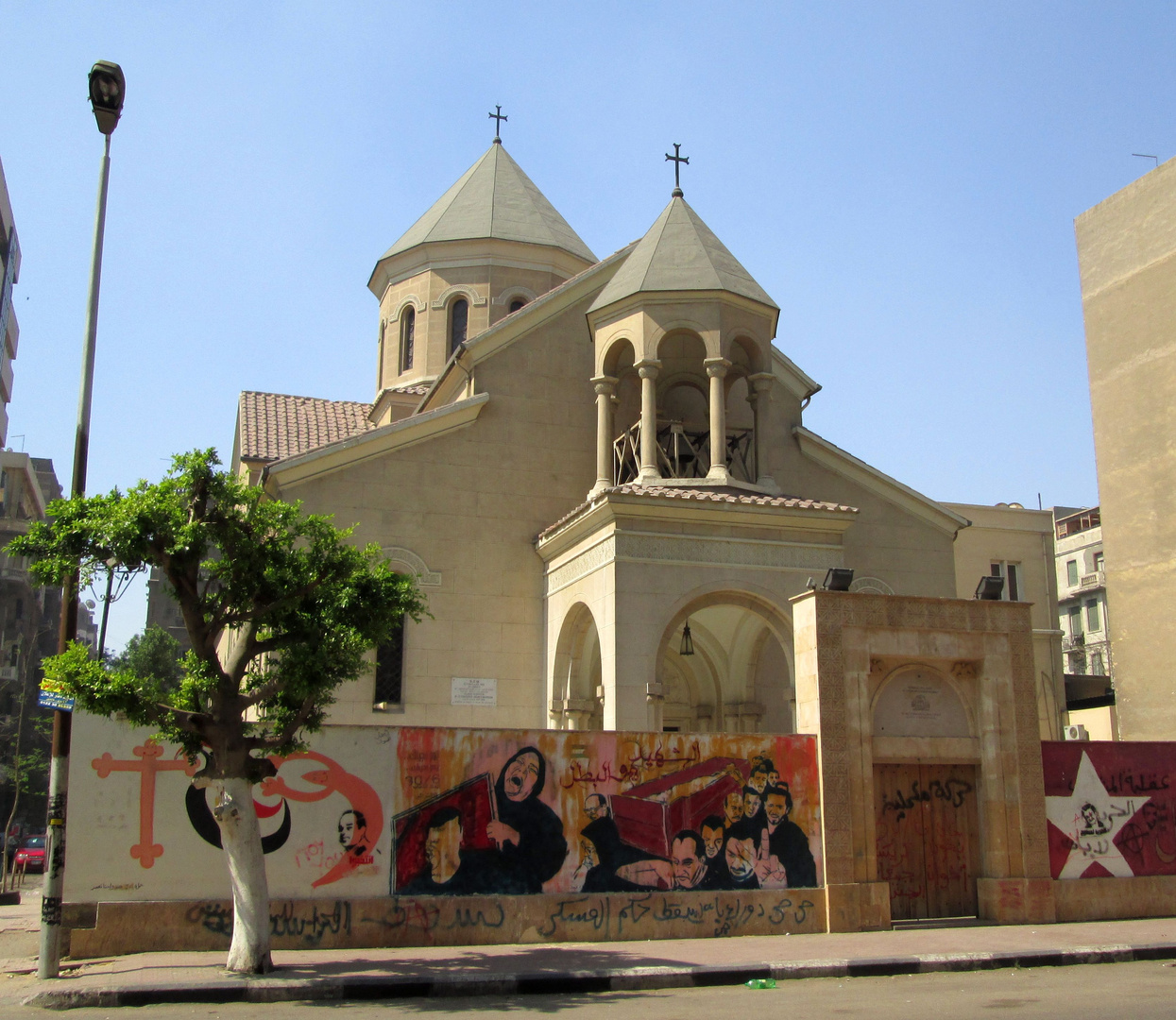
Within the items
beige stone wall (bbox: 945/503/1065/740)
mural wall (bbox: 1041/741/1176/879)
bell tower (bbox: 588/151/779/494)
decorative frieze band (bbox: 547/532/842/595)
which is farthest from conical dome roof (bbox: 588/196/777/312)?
beige stone wall (bbox: 945/503/1065/740)

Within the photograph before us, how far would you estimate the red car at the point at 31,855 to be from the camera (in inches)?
1190

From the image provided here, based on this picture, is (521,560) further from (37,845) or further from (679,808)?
(37,845)

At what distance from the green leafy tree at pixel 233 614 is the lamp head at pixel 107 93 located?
13.8ft

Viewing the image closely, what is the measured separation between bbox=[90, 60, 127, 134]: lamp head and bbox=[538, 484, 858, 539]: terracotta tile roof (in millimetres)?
7969

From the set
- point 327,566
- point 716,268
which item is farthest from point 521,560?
point 327,566

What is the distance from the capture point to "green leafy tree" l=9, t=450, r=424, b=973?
33.1ft

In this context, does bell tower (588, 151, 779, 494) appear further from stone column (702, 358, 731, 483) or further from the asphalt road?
the asphalt road

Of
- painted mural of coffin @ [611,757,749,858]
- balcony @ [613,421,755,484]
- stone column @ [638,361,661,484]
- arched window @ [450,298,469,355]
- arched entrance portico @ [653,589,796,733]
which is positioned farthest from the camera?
arched window @ [450,298,469,355]

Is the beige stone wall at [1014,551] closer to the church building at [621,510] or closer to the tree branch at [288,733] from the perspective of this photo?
the church building at [621,510]

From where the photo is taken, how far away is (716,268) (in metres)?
19.2

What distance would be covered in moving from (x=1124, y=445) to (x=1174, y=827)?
1141cm

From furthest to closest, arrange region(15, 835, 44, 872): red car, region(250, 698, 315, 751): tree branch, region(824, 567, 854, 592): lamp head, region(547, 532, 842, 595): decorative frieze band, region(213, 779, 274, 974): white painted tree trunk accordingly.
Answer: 1. region(15, 835, 44, 872): red car
2. region(547, 532, 842, 595): decorative frieze band
3. region(824, 567, 854, 592): lamp head
4. region(250, 698, 315, 751): tree branch
5. region(213, 779, 274, 974): white painted tree trunk

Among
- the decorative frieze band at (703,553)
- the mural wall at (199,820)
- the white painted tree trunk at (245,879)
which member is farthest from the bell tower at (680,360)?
the white painted tree trunk at (245,879)

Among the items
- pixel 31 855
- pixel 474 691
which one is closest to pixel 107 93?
pixel 474 691
